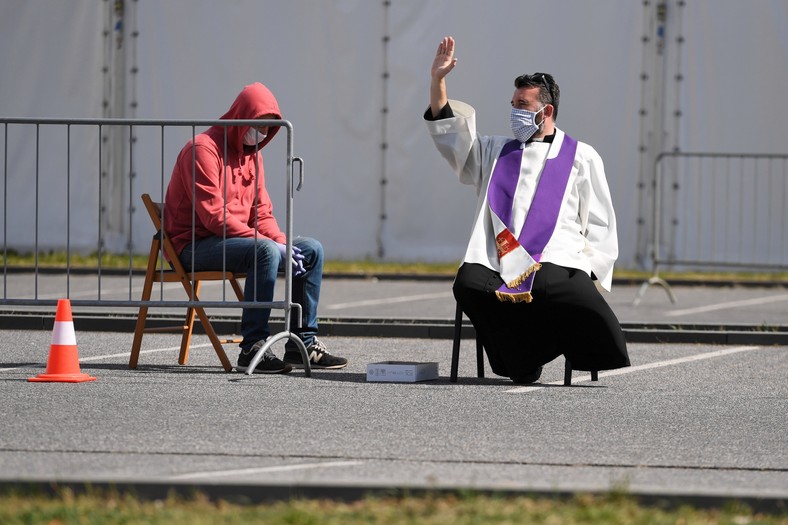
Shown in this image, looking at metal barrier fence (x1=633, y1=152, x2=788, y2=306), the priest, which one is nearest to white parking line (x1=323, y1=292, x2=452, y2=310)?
metal barrier fence (x1=633, y1=152, x2=788, y2=306)

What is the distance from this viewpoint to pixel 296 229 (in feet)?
54.5

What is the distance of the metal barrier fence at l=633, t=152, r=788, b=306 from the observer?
53.8 feet

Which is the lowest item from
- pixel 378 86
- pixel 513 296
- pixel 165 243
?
pixel 513 296

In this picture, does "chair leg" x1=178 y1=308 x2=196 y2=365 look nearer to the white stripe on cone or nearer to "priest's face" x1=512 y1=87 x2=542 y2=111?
the white stripe on cone

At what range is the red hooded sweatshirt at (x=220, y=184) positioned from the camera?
26.7 feet

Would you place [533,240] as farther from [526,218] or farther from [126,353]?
[126,353]

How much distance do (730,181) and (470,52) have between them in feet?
10.8

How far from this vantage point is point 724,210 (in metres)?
16.5

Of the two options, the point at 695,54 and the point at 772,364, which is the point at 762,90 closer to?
the point at 695,54

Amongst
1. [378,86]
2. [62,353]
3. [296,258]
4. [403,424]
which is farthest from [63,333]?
[378,86]

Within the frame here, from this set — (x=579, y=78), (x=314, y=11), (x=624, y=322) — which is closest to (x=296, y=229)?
(x=314, y=11)

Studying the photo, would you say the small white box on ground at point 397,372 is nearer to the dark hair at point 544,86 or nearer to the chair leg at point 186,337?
the chair leg at point 186,337

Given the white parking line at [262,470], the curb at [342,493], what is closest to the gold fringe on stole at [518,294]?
Answer: the white parking line at [262,470]

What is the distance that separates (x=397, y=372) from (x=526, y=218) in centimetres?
106
